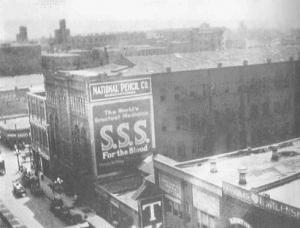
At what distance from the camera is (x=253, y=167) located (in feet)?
83.1

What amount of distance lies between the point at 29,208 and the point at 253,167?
21313 millimetres

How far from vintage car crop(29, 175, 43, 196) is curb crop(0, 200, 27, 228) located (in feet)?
14.1

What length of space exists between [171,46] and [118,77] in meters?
46.6

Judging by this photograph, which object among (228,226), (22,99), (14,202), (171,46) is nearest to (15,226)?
(14,202)

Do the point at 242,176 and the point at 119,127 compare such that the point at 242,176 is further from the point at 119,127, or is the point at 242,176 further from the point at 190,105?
the point at 190,105

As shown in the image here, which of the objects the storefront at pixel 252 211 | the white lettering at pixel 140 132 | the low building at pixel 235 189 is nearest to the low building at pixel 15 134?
the white lettering at pixel 140 132

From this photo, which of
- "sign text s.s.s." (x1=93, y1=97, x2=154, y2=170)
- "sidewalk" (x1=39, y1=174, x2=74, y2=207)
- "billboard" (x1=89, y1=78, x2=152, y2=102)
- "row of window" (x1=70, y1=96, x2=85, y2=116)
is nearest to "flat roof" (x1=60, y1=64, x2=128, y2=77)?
"billboard" (x1=89, y1=78, x2=152, y2=102)

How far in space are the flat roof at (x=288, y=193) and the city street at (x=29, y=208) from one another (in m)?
18.8

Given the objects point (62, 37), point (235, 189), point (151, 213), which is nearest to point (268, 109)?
point (151, 213)

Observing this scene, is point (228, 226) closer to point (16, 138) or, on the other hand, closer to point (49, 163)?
point (49, 163)

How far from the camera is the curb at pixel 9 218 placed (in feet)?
110

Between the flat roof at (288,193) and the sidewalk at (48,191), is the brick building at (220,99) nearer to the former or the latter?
the sidewalk at (48,191)

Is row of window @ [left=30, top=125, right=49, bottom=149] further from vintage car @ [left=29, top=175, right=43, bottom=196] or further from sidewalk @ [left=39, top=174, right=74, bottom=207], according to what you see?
vintage car @ [left=29, top=175, right=43, bottom=196]

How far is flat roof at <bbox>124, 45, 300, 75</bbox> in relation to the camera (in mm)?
42656
